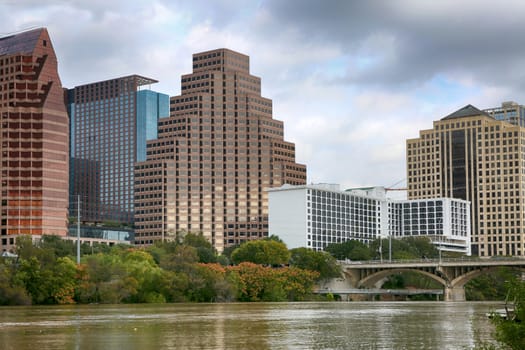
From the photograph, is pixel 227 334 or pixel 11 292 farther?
pixel 11 292

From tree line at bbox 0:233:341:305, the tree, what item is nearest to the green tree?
tree line at bbox 0:233:341:305

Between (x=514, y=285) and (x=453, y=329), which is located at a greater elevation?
(x=514, y=285)

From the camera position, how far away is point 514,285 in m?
39.6

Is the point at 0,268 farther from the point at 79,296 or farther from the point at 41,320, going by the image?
Answer: the point at 41,320

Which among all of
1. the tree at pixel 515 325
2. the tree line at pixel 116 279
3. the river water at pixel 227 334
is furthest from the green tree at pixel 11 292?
the tree at pixel 515 325

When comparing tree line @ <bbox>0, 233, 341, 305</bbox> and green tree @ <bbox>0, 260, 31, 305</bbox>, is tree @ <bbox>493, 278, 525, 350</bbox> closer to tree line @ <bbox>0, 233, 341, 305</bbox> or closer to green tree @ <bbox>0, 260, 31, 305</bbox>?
green tree @ <bbox>0, 260, 31, 305</bbox>

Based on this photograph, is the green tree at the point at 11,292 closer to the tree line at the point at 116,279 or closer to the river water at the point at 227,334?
the tree line at the point at 116,279

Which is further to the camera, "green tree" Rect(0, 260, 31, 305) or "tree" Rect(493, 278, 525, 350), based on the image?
"green tree" Rect(0, 260, 31, 305)

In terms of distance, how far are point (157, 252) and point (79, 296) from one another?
38393 mm

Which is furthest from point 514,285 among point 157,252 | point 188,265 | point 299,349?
point 157,252

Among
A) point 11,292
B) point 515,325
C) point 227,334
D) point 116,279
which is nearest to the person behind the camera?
point 515,325

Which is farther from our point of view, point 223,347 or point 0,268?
point 0,268

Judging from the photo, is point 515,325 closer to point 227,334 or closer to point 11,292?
point 227,334

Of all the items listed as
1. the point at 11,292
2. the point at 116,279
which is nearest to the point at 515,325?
the point at 11,292
